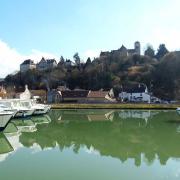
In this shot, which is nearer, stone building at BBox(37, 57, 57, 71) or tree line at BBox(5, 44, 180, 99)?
tree line at BBox(5, 44, 180, 99)

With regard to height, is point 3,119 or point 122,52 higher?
point 122,52

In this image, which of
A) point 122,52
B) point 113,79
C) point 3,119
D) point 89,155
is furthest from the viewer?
point 122,52

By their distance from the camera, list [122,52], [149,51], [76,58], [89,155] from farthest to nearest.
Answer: [76,58]
[122,52]
[149,51]
[89,155]

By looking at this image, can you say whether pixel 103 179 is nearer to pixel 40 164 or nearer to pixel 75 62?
pixel 40 164

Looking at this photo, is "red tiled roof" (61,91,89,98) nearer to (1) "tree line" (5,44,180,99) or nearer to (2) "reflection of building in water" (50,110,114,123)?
(1) "tree line" (5,44,180,99)

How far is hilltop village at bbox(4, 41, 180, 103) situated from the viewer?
7988 centimetres

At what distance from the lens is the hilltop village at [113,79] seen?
262ft

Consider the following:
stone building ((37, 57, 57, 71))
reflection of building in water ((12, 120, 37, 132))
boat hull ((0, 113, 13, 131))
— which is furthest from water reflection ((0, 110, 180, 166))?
stone building ((37, 57, 57, 71))

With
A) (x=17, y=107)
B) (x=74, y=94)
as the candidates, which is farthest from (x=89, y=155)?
(x=74, y=94)

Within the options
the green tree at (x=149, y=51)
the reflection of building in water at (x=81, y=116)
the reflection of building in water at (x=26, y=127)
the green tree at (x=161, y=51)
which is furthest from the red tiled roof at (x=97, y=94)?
the reflection of building in water at (x=26, y=127)

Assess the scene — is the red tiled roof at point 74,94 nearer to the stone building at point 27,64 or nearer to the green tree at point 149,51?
the green tree at point 149,51

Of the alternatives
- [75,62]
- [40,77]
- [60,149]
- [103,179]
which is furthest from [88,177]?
[75,62]

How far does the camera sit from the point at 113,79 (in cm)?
8812

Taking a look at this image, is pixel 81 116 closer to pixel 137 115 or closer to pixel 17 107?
pixel 137 115
